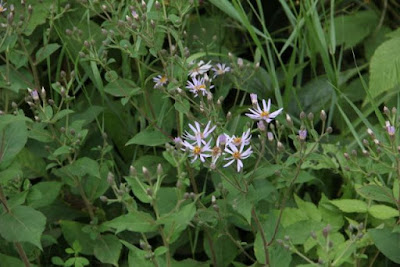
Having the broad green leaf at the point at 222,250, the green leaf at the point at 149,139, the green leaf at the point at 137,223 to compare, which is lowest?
the broad green leaf at the point at 222,250

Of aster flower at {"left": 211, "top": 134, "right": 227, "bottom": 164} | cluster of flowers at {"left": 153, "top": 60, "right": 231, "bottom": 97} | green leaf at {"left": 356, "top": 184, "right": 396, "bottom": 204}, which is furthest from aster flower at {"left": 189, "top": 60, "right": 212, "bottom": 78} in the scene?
green leaf at {"left": 356, "top": 184, "right": 396, "bottom": 204}

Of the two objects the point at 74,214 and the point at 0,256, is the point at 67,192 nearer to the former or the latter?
the point at 74,214

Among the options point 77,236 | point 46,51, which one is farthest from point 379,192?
point 46,51

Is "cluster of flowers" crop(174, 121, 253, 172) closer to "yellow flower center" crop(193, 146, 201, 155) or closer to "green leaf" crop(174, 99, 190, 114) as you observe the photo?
"yellow flower center" crop(193, 146, 201, 155)

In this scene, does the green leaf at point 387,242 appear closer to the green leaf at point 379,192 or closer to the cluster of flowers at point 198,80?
the green leaf at point 379,192

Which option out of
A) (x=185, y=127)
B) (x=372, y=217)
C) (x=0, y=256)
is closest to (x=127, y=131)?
(x=185, y=127)

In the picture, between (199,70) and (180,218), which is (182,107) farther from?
(180,218)

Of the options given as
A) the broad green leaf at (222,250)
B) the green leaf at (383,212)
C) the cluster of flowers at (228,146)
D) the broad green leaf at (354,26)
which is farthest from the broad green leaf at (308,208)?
→ the broad green leaf at (354,26)
